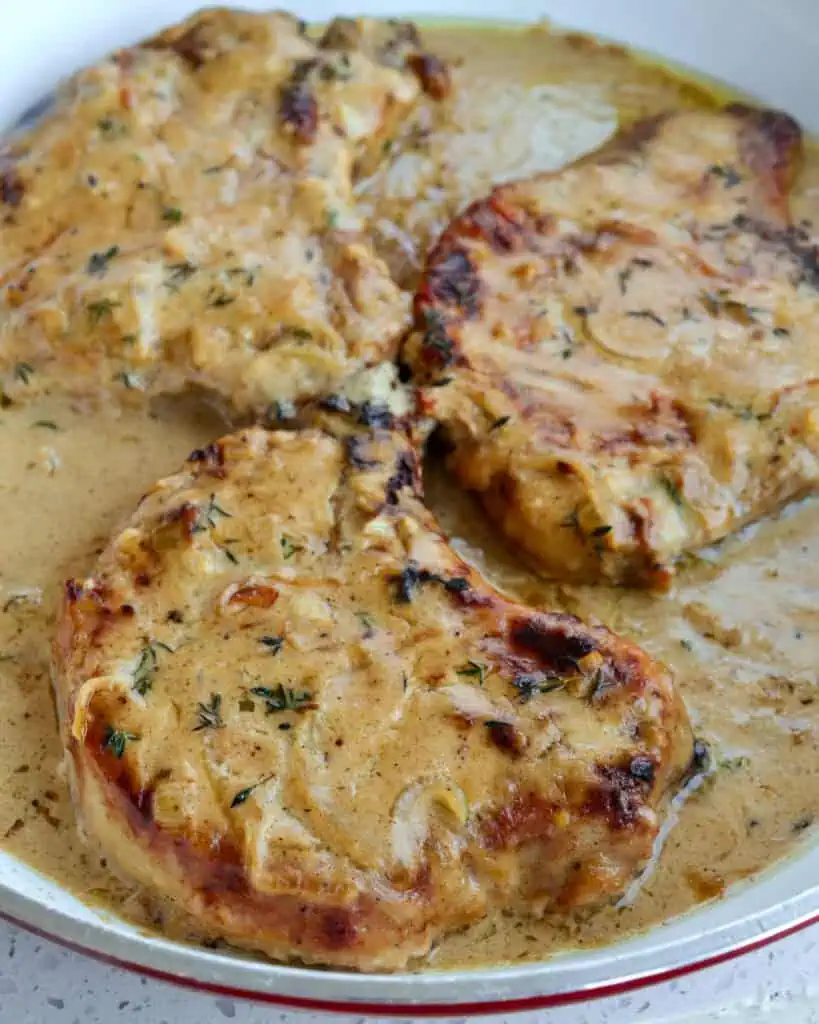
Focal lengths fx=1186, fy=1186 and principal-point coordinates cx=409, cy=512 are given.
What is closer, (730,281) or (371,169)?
(730,281)

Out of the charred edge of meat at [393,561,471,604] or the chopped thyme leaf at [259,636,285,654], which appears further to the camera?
the charred edge of meat at [393,561,471,604]

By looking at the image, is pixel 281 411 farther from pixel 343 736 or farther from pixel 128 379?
pixel 343 736

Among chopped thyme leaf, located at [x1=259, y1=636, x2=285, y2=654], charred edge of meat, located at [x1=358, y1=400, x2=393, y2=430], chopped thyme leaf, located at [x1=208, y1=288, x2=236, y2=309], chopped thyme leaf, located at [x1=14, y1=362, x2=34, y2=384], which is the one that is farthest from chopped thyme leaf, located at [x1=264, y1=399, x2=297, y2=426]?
chopped thyme leaf, located at [x1=259, y1=636, x2=285, y2=654]

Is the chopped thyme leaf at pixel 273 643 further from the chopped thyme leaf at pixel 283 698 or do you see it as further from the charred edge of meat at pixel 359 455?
the charred edge of meat at pixel 359 455

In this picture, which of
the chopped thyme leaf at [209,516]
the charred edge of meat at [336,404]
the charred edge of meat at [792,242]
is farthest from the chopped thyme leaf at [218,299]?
the charred edge of meat at [792,242]

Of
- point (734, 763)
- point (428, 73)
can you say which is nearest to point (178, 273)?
point (428, 73)

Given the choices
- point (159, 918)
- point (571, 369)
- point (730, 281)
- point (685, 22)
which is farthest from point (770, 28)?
point (159, 918)

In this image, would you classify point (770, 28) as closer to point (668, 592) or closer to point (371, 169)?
point (371, 169)

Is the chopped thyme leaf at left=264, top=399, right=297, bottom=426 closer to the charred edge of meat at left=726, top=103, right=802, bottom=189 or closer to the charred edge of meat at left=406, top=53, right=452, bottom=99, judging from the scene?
the charred edge of meat at left=406, top=53, right=452, bottom=99
